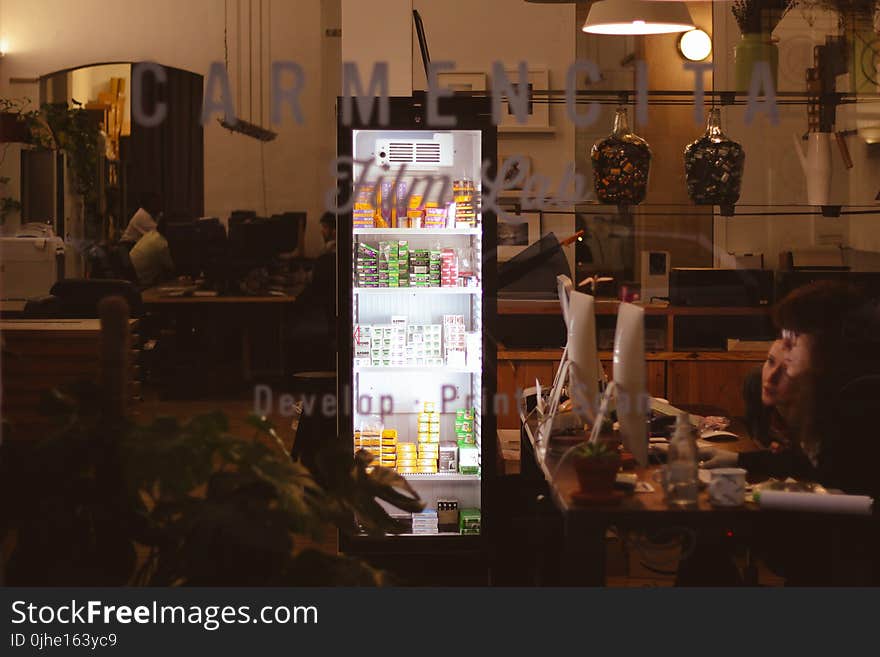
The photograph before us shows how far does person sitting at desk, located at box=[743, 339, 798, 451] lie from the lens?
3463mm

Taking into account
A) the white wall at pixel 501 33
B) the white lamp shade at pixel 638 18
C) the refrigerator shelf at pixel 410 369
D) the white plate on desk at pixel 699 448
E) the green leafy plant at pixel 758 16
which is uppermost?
the white wall at pixel 501 33

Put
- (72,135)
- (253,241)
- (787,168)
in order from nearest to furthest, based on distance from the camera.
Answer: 1. (72,135)
2. (253,241)
3. (787,168)

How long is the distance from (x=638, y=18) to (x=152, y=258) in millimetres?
2308

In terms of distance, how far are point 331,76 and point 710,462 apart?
219 cm

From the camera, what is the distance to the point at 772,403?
139 inches

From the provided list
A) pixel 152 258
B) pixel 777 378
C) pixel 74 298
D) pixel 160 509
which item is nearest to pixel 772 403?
pixel 777 378

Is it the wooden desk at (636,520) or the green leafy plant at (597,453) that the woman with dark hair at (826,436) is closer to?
the wooden desk at (636,520)

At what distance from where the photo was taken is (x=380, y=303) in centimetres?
464

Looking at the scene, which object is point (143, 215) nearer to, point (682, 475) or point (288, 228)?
point (288, 228)

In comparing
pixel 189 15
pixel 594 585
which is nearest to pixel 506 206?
pixel 189 15

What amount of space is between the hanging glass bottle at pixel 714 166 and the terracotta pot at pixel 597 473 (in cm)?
169

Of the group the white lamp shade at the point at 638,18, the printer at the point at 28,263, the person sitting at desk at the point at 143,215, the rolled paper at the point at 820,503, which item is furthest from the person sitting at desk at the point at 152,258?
the rolled paper at the point at 820,503

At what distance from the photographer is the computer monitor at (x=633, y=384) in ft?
9.60

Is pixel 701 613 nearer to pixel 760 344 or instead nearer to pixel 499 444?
pixel 499 444
